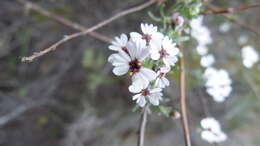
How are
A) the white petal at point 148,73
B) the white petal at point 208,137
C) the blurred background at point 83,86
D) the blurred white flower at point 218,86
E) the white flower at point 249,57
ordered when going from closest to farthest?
the white petal at point 148,73 < the white petal at point 208,137 < the blurred white flower at point 218,86 < the white flower at point 249,57 < the blurred background at point 83,86

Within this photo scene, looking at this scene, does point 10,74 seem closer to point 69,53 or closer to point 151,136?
point 69,53

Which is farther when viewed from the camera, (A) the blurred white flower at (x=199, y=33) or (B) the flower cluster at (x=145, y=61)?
(A) the blurred white flower at (x=199, y=33)

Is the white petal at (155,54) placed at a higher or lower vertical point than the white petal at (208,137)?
lower

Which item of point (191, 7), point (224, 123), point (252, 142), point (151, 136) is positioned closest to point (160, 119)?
point (151, 136)

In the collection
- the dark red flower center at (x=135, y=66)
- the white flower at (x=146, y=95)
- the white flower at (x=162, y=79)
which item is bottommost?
the white flower at (x=146, y=95)

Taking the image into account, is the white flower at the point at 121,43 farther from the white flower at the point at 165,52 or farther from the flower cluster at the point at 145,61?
the white flower at the point at 165,52

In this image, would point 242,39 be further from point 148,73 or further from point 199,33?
point 148,73

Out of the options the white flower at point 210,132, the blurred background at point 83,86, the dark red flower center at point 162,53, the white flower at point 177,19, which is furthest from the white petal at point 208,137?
the blurred background at point 83,86

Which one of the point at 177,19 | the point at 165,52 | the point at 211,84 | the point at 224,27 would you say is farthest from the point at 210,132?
the point at 224,27
